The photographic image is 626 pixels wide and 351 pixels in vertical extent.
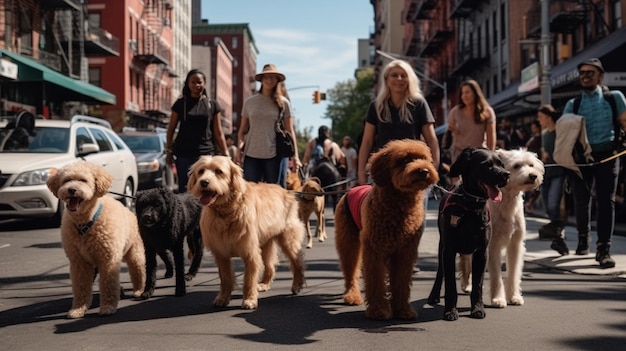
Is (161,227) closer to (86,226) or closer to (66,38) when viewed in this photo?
(86,226)

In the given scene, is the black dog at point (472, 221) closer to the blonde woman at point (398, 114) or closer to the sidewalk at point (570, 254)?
the blonde woman at point (398, 114)

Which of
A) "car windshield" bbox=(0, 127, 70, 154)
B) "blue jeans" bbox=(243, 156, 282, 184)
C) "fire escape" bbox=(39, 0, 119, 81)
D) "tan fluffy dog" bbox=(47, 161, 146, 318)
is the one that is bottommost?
"tan fluffy dog" bbox=(47, 161, 146, 318)

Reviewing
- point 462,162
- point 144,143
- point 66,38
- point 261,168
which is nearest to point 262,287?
point 261,168

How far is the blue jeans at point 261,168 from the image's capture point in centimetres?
795

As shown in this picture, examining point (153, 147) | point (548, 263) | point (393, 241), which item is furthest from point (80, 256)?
point (153, 147)

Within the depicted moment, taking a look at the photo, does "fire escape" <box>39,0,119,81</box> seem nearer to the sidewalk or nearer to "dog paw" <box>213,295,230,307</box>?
the sidewalk

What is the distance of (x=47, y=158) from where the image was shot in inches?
464

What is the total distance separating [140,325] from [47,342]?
68 cm

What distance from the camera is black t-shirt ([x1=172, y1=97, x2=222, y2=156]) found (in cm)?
802

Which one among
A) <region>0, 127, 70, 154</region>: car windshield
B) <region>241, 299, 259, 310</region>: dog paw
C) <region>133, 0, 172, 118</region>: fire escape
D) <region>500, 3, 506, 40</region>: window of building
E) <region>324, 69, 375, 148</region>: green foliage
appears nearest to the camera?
<region>241, 299, 259, 310</region>: dog paw

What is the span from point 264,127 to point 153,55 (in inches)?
1810

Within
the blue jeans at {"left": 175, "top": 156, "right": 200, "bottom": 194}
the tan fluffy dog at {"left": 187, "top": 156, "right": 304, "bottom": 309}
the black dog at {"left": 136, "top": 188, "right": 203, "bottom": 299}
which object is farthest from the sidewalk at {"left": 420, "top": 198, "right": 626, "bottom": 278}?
the black dog at {"left": 136, "top": 188, "right": 203, "bottom": 299}

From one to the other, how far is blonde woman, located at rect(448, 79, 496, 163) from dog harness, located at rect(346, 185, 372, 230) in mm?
2157

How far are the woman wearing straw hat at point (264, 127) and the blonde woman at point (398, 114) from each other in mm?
1380
